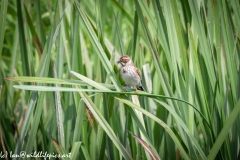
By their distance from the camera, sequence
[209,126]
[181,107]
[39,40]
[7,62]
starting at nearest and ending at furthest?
[209,126] → [181,107] → [39,40] → [7,62]

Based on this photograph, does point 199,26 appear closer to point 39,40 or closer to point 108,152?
point 108,152

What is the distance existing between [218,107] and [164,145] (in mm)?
638

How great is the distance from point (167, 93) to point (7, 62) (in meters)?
4.20

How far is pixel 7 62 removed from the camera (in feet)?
19.2

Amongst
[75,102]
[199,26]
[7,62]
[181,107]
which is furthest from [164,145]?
[7,62]

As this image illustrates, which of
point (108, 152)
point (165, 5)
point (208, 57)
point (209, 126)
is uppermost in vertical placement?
point (165, 5)

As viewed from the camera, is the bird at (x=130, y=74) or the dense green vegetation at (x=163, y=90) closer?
the dense green vegetation at (x=163, y=90)

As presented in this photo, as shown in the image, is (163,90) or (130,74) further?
(130,74)

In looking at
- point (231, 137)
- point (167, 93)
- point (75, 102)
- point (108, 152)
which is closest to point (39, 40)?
point (75, 102)

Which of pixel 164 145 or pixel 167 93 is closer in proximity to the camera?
pixel 167 93

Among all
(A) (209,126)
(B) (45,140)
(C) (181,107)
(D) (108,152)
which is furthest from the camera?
(B) (45,140)

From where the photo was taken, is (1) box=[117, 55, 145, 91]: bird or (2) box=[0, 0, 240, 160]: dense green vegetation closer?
(2) box=[0, 0, 240, 160]: dense green vegetation

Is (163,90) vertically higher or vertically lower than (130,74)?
lower

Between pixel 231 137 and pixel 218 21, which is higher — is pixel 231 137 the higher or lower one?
the lower one
